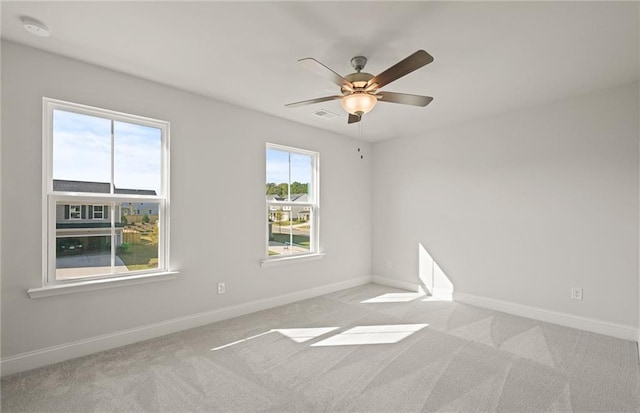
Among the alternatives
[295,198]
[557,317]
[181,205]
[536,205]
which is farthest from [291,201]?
[557,317]

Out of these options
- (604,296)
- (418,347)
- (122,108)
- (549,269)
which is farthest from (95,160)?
(604,296)

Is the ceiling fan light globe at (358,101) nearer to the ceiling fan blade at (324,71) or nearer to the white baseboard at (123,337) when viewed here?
the ceiling fan blade at (324,71)

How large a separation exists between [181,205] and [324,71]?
2107mm

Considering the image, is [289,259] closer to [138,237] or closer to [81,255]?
[138,237]

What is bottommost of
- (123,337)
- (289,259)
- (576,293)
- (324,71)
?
(123,337)

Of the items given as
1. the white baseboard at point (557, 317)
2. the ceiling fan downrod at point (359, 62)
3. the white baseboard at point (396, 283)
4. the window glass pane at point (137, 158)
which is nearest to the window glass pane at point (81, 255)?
the window glass pane at point (137, 158)

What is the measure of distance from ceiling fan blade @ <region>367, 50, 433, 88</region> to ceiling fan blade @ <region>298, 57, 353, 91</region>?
0.18 meters

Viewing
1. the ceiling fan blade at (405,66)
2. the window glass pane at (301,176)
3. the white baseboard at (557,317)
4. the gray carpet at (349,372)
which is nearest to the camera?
the ceiling fan blade at (405,66)

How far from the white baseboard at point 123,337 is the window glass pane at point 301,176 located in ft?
4.58

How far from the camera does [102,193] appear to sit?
9.30 ft

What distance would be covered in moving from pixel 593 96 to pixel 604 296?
83.7 inches

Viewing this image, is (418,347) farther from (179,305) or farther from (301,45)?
(301,45)

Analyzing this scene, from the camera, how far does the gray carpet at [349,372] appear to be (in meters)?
2.07

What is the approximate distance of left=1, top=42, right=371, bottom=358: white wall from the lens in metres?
2.40
